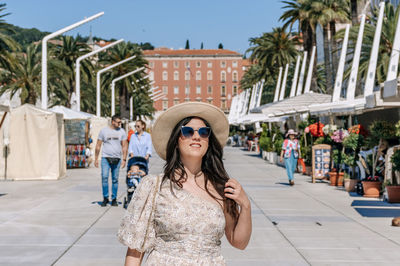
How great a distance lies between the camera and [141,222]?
3.08 metres

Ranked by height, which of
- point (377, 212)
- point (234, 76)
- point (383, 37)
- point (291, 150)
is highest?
point (234, 76)

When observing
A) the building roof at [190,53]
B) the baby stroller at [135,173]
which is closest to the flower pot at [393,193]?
the baby stroller at [135,173]

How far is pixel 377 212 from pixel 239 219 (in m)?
9.54

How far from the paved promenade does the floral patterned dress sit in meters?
4.37

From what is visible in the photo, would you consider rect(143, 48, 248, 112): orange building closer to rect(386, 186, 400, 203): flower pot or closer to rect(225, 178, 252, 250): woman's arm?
rect(386, 186, 400, 203): flower pot

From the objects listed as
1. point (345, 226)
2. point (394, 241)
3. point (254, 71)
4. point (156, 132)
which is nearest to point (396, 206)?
point (345, 226)

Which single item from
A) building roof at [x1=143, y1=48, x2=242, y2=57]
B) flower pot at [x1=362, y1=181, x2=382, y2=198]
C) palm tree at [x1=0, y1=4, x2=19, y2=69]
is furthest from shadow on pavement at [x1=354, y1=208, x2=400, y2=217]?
building roof at [x1=143, y1=48, x2=242, y2=57]

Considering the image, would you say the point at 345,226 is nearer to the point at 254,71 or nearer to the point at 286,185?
the point at 286,185

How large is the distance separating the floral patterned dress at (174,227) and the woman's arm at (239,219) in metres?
0.10

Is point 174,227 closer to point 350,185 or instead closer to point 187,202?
point 187,202

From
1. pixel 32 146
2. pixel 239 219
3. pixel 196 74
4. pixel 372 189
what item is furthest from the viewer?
pixel 196 74

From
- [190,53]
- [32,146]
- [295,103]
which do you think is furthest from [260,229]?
[190,53]

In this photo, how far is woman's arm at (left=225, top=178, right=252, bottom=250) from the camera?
10.2 feet

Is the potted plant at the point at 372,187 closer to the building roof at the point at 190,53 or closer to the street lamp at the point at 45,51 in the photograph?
the street lamp at the point at 45,51
